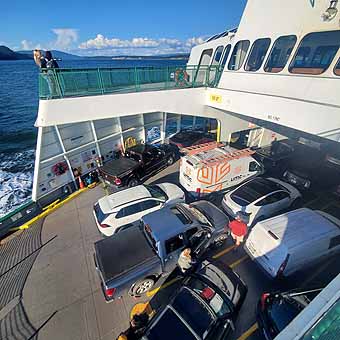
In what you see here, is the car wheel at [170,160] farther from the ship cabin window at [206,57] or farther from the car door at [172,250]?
the ship cabin window at [206,57]

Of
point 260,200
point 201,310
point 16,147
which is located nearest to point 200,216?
point 260,200

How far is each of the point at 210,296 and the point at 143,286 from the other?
206cm

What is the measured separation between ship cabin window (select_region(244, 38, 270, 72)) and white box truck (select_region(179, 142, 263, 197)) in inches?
166

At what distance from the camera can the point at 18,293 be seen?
6113 mm

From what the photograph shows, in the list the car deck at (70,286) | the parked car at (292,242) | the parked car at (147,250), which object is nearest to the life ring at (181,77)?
the parked car at (147,250)

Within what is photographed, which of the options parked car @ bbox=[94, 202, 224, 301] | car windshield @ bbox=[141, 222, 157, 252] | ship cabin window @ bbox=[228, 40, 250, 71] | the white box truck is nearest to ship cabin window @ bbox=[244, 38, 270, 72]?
ship cabin window @ bbox=[228, 40, 250, 71]

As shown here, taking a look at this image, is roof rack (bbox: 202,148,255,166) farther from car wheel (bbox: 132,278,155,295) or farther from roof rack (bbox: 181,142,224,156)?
car wheel (bbox: 132,278,155,295)

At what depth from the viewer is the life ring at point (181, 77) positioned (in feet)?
36.4

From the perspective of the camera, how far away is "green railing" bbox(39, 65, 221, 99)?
8367mm

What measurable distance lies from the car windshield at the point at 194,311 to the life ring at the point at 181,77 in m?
10.0

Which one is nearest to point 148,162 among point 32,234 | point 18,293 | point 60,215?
point 60,215

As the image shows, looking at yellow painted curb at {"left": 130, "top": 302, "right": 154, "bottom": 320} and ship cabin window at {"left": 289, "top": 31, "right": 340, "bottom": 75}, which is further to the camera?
ship cabin window at {"left": 289, "top": 31, "right": 340, "bottom": 75}

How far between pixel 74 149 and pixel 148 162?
12.8 feet

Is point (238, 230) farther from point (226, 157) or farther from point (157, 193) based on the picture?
point (226, 157)
